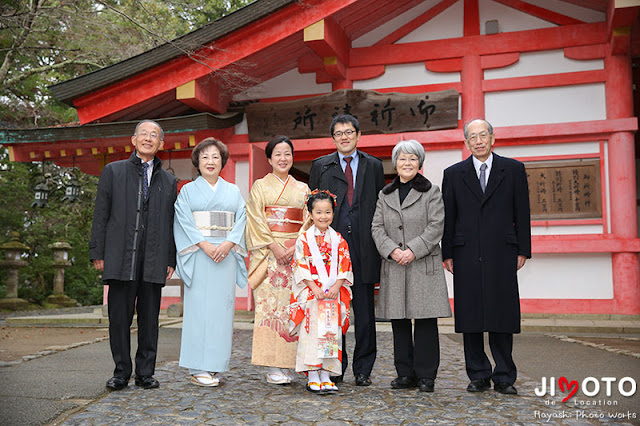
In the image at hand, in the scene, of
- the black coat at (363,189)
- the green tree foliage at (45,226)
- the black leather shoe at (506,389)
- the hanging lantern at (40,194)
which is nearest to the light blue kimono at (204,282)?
the black coat at (363,189)

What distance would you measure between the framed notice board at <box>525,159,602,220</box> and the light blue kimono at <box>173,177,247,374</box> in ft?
18.3

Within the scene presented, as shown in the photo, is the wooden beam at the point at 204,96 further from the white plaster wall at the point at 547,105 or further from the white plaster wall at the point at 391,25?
the white plaster wall at the point at 547,105

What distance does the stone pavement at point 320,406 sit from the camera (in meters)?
2.95

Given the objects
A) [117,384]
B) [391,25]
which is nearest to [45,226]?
[391,25]

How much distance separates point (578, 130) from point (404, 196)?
17.2 feet

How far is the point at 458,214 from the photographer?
393cm

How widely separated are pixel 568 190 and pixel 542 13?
2877 mm

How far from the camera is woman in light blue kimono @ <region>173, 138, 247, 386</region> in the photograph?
3955 mm

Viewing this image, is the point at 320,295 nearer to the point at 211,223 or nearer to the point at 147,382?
the point at 211,223

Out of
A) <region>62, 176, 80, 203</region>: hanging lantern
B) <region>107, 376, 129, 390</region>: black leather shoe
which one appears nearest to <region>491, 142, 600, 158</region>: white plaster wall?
<region>107, 376, 129, 390</region>: black leather shoe

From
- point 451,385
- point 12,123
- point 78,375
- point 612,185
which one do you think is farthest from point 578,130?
point 12,123

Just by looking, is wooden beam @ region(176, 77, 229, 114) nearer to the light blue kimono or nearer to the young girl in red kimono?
the light blue kimono

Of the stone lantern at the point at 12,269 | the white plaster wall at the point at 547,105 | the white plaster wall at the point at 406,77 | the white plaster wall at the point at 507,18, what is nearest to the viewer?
the white plaster wall at the point at 547,105
